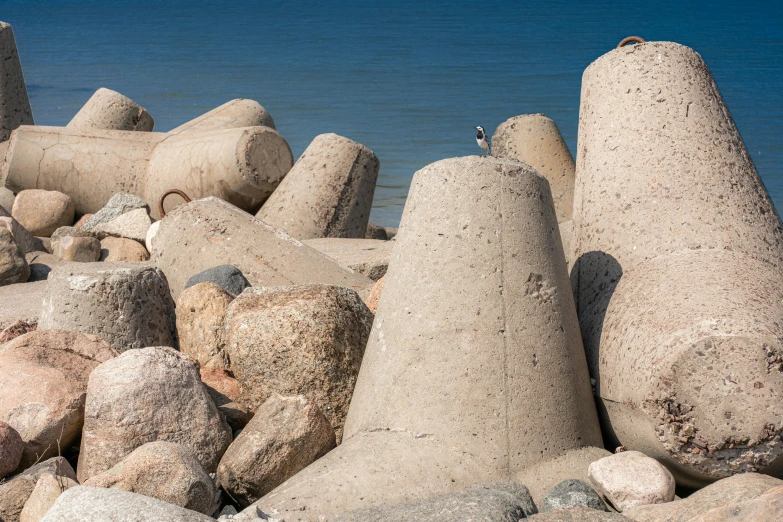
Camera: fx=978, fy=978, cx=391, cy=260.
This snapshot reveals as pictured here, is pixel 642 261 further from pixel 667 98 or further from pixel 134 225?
pixel 134 225

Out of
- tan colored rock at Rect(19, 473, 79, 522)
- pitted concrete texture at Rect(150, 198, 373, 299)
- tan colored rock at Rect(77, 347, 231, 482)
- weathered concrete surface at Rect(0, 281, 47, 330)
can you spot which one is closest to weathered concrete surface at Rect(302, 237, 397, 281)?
pitted concrete texture at Rect(150, 198, 373, 299)

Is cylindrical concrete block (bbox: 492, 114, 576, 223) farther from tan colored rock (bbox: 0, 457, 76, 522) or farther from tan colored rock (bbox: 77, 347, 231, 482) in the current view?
tan colored rock (bbox: 0, 457, 76, 522)

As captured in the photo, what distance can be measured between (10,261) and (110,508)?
4.49 metres

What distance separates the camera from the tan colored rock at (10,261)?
6.92 m

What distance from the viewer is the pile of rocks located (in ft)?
11.4

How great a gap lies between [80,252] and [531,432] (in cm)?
503

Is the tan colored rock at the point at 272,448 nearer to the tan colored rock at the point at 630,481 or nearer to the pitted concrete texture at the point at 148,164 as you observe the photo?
the tan colored rock at the point at 630,481

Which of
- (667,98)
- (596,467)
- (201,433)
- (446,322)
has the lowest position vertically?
(201,433)

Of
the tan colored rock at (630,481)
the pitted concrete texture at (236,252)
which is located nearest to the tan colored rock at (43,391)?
the pitted concrete texture at (236,252)

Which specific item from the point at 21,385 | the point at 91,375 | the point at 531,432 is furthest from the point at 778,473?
the point at 21,385

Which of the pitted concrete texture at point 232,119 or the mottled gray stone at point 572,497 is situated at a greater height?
the mottled gray stone at point 572,497

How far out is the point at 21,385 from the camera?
4.00m

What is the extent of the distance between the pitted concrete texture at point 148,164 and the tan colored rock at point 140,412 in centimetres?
471

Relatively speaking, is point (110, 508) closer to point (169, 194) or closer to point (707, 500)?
point (707, 500)
